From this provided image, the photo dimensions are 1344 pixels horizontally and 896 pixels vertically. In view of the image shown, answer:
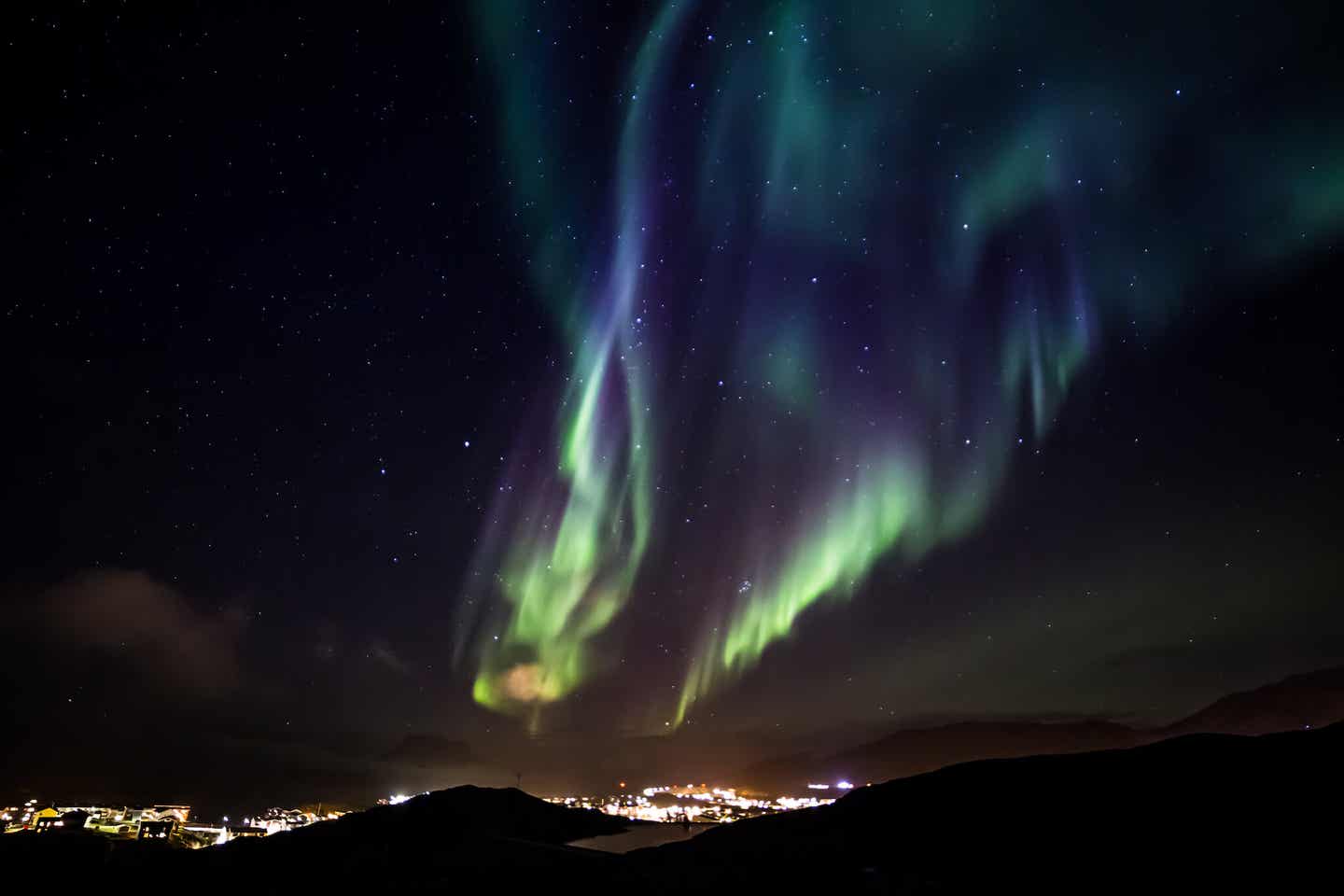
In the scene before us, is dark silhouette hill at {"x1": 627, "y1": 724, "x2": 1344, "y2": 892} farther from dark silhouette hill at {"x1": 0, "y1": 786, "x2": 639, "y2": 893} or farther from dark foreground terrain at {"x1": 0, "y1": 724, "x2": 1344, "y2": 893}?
dark silhouette hill at {"x1": 0, "y1": 786, "x2": 639, "y2": 893}

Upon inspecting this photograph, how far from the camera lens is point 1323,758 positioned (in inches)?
827

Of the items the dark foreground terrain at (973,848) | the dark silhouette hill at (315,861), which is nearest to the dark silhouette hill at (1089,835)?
the dark foreground terrain at (973,848)

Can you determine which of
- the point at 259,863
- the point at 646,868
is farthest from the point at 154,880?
the point at 646,868

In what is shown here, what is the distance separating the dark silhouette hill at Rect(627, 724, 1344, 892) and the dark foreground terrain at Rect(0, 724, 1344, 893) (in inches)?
2.7

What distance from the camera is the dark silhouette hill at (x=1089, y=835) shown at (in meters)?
16.8

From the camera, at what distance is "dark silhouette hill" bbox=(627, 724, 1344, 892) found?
16781mm

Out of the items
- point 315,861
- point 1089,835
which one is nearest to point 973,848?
point 1089,835

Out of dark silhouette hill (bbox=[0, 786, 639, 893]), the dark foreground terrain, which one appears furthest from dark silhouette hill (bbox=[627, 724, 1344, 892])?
dark silhouette hill (bbox=[0, 786, 639, 893])

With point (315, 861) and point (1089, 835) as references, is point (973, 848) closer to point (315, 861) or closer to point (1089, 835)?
point (1089, 835)

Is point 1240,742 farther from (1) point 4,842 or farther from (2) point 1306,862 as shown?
(1) point 4,842

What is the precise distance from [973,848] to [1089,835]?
414 centimetres

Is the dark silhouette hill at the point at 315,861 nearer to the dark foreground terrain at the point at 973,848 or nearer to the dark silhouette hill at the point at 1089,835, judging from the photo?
the dark foreground terrain at the point at 973,848

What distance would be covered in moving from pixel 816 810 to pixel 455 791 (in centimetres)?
5593

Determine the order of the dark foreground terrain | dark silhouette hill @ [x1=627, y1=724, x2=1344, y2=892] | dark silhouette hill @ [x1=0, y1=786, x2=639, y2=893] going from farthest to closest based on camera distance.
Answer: dark silhouette hill @ [x1=0, y1=786, x2=639, y2=893] < the dark foreground terrain < dark silhouette hill @ [x1=627, y1=724, x2=1344, y2=892]
